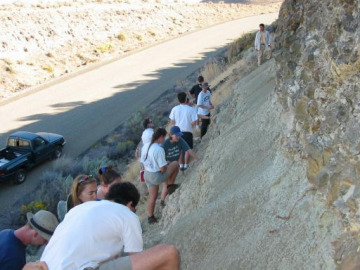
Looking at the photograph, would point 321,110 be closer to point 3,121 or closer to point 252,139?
point 252,139

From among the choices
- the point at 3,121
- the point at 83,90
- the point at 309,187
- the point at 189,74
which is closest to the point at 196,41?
the point at 189,74

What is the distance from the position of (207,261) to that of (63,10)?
39.1m

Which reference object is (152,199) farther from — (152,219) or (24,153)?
(24,153)

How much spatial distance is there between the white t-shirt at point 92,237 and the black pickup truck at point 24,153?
12.9 meters

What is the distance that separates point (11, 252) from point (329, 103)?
3407mm

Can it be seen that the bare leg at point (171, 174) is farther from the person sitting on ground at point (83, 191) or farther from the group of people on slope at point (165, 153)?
the person sitting on ground at point (83, 191)

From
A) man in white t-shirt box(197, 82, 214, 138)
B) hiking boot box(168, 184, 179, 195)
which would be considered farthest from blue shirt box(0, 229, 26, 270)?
man in white t-shirt box(197, 82, 214, 138)

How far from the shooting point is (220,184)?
7.54 metres

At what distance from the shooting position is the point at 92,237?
3596 millimetres

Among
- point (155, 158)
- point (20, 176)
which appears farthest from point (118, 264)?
point (20, 176)

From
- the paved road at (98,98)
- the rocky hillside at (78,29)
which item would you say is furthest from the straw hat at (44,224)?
the rocky hillside at (78,29)

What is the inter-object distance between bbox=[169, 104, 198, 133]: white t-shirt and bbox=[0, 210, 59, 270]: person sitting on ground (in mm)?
5232

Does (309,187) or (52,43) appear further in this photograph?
(52,43)

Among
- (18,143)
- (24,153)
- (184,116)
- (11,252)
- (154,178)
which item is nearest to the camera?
(11,252)
